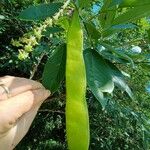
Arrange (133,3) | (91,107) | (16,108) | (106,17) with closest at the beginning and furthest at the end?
(16,108) < (133,3) < (106,17) < (91,107)

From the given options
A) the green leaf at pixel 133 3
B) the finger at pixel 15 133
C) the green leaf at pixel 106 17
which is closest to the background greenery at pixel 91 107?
the green leaf at pixel 106 17

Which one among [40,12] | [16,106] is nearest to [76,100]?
[16,106]

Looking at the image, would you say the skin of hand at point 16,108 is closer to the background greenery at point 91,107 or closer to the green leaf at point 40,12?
the green leaf at point 40,12

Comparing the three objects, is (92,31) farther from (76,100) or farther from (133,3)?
(76,100)

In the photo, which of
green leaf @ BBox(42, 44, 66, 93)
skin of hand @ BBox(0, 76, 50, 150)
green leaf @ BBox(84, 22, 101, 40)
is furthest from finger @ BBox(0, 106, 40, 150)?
green leaf @ BBox(84, 22, 101, 40)

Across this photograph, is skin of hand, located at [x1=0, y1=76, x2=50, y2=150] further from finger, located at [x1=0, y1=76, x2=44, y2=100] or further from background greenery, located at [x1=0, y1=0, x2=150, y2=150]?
background greenery, located at [x1=0, y1=0, x2=150, y2=150]
